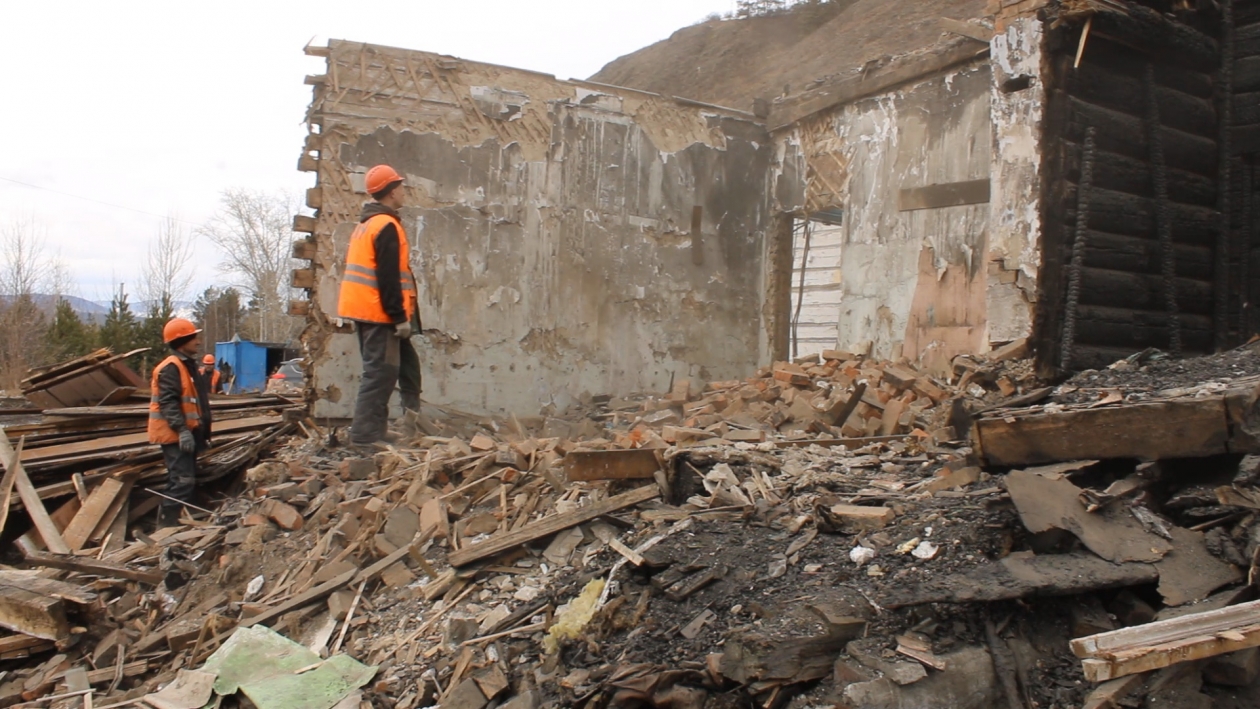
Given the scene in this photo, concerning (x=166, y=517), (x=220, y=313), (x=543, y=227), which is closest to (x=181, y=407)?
(x=166, y=517)

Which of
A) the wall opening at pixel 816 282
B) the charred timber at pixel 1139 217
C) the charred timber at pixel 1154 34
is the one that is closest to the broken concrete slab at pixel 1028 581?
the charred timber at pixel 1139 217

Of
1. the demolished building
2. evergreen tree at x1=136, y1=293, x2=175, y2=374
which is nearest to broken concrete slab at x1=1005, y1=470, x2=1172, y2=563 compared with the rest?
the demolished building

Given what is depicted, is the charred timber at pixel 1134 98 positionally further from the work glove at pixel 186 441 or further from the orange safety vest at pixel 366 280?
the work glove at pixel 186 441

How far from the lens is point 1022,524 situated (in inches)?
111

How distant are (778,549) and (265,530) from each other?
10.0 ft

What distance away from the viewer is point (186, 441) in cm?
614

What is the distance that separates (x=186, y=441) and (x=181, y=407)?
29 cm

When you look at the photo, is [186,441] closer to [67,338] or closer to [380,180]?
[380,180]

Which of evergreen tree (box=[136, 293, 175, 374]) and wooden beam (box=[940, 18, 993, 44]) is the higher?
wooden beam (box=[940, 18, 993, 44])

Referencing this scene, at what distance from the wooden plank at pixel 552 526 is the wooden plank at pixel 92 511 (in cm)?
327

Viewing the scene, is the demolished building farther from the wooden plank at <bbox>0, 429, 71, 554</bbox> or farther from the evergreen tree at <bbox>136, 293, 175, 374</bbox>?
the evergreen tree at <bbox>136, 293, 175, 374</bbox>

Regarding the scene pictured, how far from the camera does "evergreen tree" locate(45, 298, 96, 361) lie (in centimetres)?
2228

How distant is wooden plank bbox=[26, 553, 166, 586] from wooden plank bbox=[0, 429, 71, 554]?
46 cm

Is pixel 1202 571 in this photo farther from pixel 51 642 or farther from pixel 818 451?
pixel 51 642
